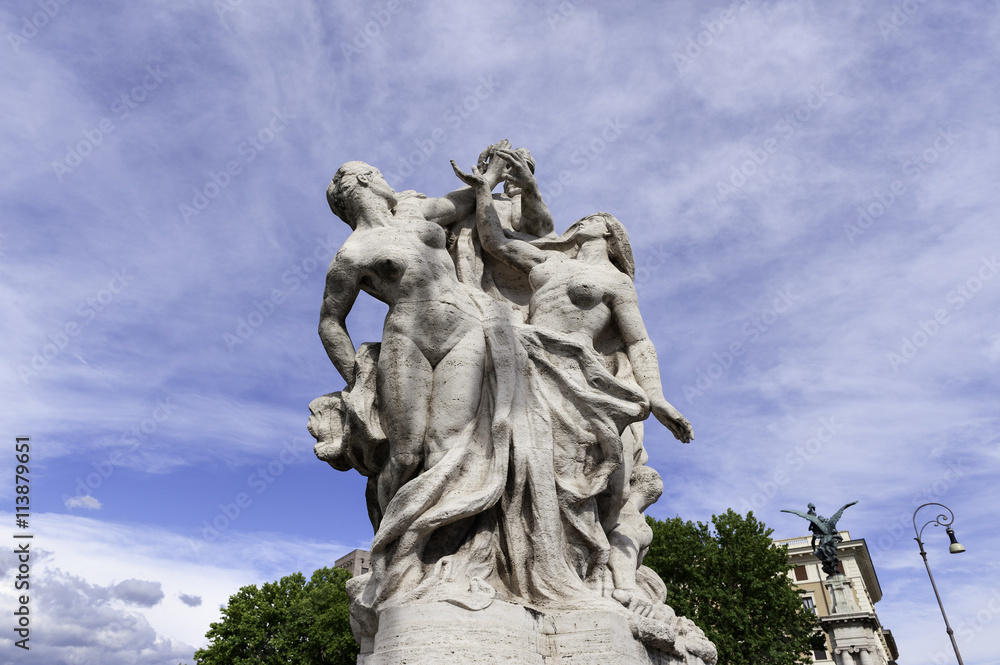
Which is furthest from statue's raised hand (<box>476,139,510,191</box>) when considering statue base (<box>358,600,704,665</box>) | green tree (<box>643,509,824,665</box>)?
green tree (<box>643,509,824,665</box>)

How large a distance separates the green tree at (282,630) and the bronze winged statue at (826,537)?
22.1 m

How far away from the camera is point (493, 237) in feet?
23.5

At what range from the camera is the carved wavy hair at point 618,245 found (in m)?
7.32

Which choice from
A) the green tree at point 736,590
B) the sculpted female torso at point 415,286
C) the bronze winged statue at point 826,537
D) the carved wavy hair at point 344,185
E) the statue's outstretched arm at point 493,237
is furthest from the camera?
the bronze winged statue at point 826,537

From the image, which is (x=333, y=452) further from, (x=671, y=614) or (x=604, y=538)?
(x=671, y=614)

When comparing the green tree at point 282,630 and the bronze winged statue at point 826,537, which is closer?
the green tree at point 282,630

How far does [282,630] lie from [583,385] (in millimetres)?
22856

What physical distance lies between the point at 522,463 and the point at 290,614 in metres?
22.7

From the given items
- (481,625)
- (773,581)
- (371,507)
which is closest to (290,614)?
(773,581)

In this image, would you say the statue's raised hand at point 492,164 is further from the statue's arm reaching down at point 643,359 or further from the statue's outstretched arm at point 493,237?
the statue's arm reaching down at point 643,359

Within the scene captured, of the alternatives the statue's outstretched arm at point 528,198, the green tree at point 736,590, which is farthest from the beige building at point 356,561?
the statue's outstretched arm at point 528,198

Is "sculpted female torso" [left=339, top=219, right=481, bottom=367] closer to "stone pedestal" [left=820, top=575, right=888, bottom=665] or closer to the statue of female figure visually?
the statue of female figure

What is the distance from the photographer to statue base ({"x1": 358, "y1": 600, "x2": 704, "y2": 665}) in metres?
4.42

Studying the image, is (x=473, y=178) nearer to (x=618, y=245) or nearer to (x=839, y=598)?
(x=618, y=245)
